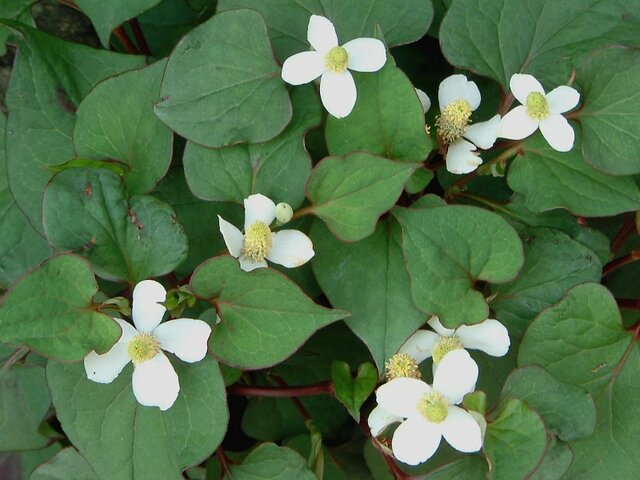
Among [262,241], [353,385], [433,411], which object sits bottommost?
[353,385]

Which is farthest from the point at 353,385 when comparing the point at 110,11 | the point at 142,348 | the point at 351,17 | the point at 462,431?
the point at 110,11

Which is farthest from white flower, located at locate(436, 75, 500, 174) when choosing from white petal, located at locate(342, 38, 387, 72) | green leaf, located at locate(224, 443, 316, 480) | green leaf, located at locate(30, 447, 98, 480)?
green leaf, located at locate(30, 447, 98, 480)

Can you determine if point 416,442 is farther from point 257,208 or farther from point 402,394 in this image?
point 257,208

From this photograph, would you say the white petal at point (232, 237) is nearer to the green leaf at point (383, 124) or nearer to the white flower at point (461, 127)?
the green leaf at point (383, 124)

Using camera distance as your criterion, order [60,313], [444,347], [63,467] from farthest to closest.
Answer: [63,467]
[444,347]
[60,313]

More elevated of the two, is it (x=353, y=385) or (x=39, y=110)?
(x=39, y=110)

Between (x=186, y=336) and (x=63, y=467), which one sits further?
(x=63, y=467)

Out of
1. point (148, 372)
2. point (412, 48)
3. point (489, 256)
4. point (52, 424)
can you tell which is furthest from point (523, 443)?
point (52, 424)

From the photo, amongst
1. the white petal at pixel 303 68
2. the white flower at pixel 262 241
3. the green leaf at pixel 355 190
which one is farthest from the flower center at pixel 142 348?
the white petal at pixel 303 68

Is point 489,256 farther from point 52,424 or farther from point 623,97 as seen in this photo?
point 52,424
